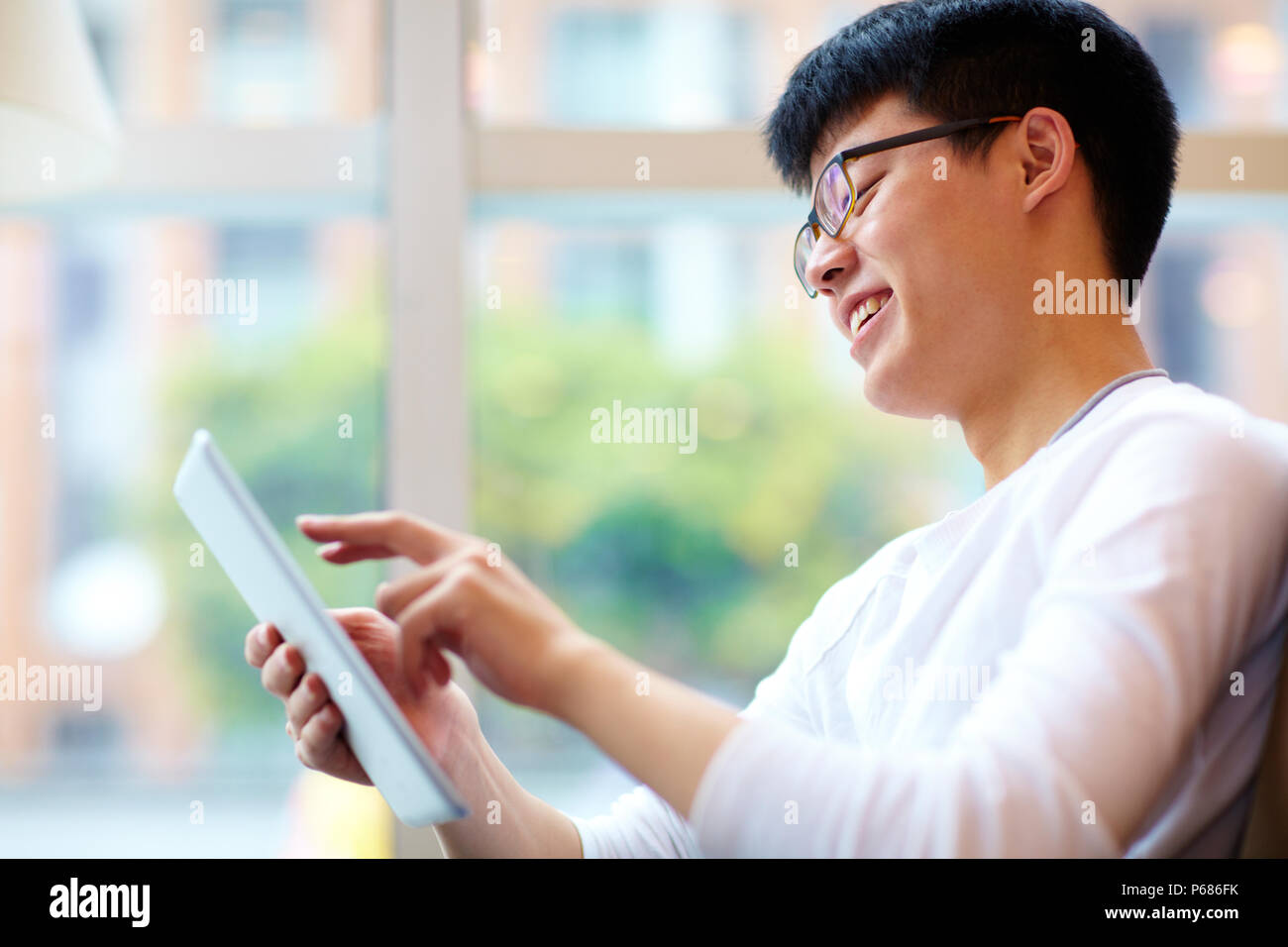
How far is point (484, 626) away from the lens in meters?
0.64

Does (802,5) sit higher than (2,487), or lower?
higher

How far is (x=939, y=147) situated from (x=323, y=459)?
1427 millimetres

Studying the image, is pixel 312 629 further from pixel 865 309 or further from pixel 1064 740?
pixel 865 309

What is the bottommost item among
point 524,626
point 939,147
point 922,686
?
point 922,686

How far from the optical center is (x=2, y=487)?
6.73 feet

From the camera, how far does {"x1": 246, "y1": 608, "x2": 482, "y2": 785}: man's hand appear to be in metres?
0.84

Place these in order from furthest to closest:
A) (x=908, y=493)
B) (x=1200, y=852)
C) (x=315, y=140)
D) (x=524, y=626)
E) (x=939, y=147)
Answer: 1. (x=908, y=493)
2. (x=315, y=140)
3. (x=939, y=147)
4. (x=1200, y=852)
5. (x=524, y=626)

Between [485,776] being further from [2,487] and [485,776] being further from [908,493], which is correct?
[2,487]

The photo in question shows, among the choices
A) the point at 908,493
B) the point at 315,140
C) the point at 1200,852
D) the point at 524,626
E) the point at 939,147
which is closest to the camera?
the point at 524,626

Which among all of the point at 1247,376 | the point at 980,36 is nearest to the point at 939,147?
the point at 980,36

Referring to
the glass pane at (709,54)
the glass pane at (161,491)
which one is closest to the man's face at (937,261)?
the glass pane at (709,54)

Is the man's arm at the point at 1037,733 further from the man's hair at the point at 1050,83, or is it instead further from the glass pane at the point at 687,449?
the glass pane at the point at 687,449

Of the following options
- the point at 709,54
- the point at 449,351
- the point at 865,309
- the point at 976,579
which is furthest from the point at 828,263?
the point at 709,54

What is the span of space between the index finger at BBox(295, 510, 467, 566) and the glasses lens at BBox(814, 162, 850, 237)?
0.57 metres
